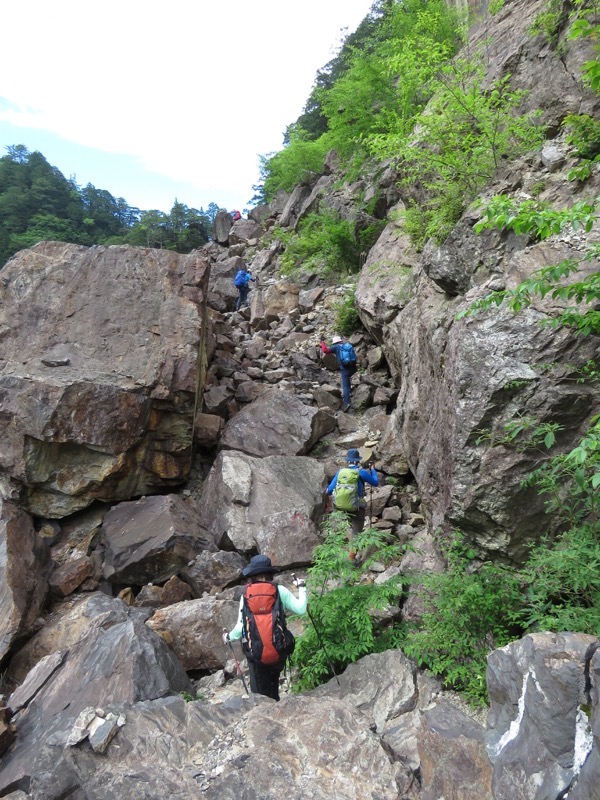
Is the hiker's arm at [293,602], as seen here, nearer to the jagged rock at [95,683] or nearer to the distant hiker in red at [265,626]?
the distant hiker in red at [265,626]

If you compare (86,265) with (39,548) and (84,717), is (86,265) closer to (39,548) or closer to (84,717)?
(39,548)

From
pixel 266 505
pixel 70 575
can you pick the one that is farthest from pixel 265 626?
pixel 70 575

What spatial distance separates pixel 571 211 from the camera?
11.2 ft

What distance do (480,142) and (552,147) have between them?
3.37 feet

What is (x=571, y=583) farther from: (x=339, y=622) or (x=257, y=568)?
(x=257, y=568)

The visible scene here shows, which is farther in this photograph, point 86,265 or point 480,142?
point 86,265

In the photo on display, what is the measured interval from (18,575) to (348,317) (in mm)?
10565

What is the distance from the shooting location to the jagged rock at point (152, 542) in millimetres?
8430

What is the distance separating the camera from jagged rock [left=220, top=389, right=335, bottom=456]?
10969mm

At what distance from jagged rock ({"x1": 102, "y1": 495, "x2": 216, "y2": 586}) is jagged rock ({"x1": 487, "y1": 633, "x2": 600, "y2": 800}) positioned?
20.7ft

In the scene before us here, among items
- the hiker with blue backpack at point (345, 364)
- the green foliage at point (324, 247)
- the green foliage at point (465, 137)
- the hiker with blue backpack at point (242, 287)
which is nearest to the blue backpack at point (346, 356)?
the hiker with blue backpack at point (345, 364)

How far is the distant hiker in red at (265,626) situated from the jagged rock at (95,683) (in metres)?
1.37

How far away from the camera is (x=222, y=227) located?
32.7 metres

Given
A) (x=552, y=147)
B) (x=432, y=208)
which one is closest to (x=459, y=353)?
(x=552, y=147)
